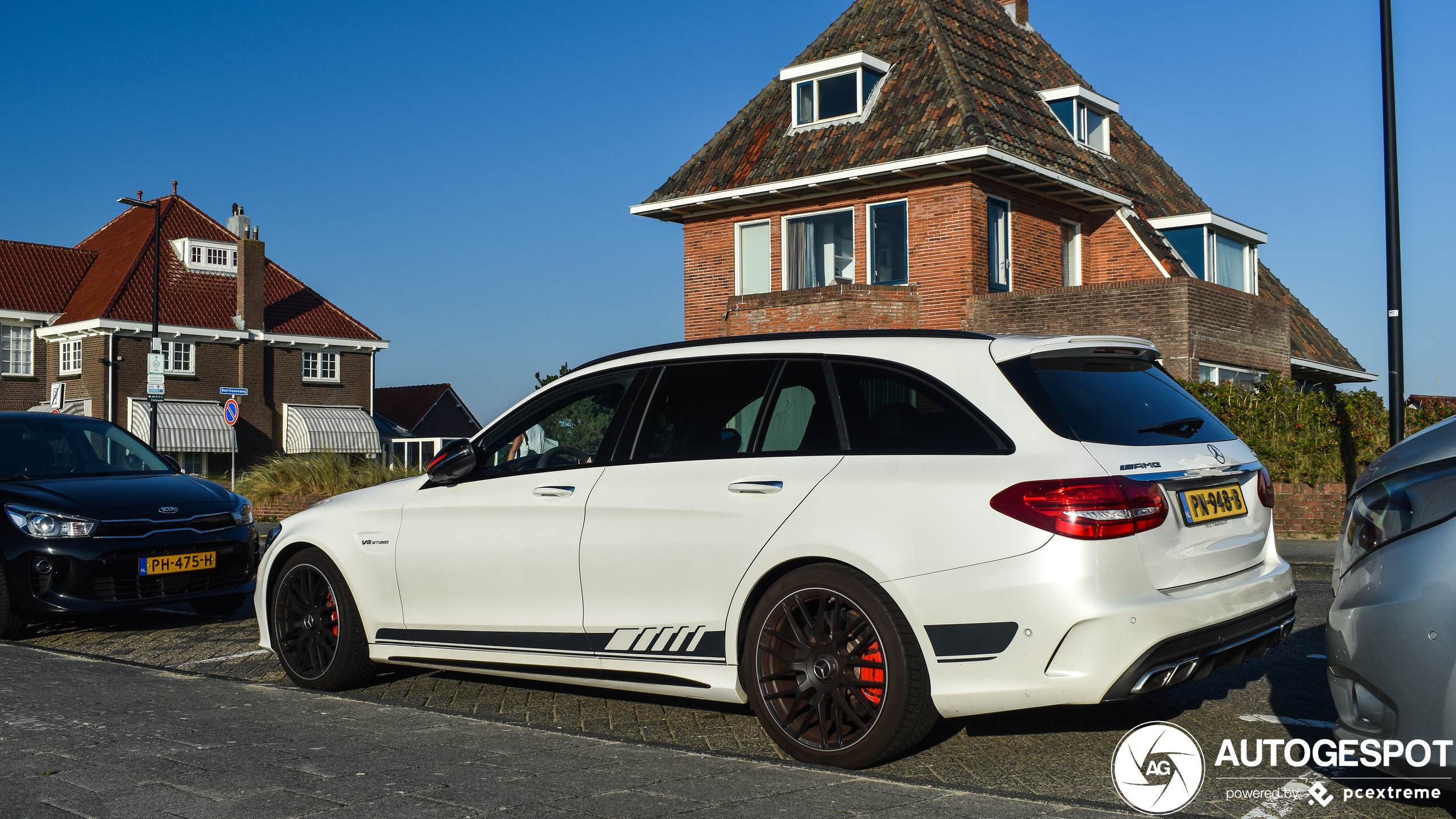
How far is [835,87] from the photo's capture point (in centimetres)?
2436

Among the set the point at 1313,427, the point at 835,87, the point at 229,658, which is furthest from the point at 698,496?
the point at 835,87

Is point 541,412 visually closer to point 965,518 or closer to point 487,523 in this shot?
point 487,523

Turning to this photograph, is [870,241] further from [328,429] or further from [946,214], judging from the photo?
[328,429]

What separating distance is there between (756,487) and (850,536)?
1.70 feet

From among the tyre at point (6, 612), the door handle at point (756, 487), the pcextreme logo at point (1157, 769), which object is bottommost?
the pcextreme logo at point (1157, 769)

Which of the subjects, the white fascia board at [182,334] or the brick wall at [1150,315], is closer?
the brick wall at [1150,315]

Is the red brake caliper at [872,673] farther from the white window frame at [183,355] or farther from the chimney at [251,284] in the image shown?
the chimney at [251,284]

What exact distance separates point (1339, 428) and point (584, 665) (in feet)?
44.8

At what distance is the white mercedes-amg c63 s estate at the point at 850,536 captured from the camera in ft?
14.3

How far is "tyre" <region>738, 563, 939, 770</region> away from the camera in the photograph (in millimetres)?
4547

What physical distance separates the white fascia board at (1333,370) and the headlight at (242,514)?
22.2m

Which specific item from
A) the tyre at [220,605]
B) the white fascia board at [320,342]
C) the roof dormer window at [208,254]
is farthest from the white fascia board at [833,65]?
the roof dormer window at [208,254]

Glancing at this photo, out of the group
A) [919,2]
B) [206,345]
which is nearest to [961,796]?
[919,2]

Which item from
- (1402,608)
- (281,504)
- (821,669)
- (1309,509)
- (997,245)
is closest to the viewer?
(1402,608)
